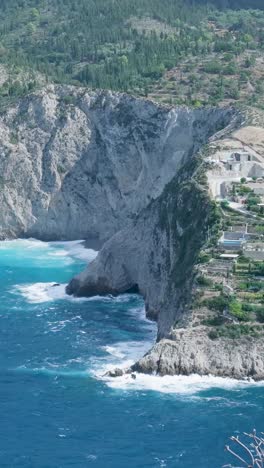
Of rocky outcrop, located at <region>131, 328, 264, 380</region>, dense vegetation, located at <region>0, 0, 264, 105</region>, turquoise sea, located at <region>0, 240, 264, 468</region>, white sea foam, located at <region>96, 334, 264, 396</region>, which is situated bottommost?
turquoise sea, located at <region>0, 240, 264, 468</region>

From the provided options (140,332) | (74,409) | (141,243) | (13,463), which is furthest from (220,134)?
(13,463)

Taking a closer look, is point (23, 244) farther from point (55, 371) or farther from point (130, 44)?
point (55, 371)

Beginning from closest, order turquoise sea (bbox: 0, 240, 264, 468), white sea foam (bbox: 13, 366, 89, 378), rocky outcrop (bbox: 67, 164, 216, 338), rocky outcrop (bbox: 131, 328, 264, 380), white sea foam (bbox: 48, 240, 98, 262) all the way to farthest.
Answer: turquoise sea (bbox: 0, 240, 264, 468) → rocky outcrop (bbox: 131, 328, 264, 380) → white sea foam (bbox: 13, 366, 89, 378) → rocky outcrop (bbox: 67, 164, 216, 338) → white sea foam (bbox: 48, 240, 98, 262)

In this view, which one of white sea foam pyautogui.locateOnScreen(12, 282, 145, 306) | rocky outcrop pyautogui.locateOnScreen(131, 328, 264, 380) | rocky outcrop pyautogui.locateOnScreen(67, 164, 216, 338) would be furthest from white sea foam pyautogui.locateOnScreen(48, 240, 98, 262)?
rocky outcrop pyautogui.locateOnScreen(131, 328, 264, 380)

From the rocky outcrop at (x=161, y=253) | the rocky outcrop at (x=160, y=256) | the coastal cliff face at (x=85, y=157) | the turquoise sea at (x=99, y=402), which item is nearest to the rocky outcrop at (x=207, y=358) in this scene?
the turquoise sea at (x=99, y=402)

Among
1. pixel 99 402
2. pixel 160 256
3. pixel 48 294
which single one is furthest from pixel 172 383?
pixel 48 294

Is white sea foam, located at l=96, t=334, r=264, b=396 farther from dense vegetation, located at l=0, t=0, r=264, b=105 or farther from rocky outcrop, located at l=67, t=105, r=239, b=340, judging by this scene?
dense vegetation, located at l=0, t=0, r=264, b=105

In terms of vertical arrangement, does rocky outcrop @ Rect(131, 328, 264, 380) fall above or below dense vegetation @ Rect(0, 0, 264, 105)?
below

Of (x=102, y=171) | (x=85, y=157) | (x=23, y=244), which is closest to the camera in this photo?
(x=23, y=244)
